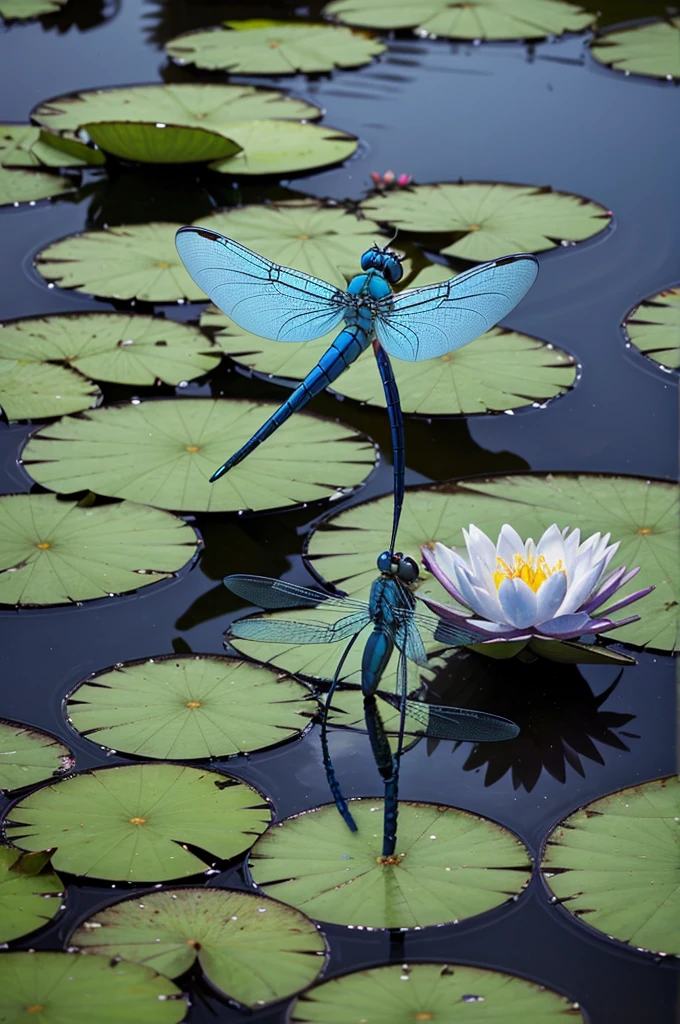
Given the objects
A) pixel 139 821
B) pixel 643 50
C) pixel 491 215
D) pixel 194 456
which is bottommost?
pixel 139 821

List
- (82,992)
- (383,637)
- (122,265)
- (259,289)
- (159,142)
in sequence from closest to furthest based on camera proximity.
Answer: (82,992)
(383,637)
(259,289)
(122,265)
(159,142)

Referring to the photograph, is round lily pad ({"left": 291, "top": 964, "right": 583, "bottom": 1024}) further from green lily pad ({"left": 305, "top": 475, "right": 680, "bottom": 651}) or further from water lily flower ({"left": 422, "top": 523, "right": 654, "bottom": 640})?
green lily pad ({"left": 305, "top": 475, "right": 680, "bottom": 651})

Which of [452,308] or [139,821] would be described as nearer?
[139,821]

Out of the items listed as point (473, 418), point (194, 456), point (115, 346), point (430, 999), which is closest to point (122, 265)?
point (115, 346)

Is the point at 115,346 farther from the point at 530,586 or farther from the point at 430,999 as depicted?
the point at 430,999

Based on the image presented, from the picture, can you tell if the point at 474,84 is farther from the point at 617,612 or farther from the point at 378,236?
the point at 617,612

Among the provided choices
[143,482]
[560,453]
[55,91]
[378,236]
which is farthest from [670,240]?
[55,91]
